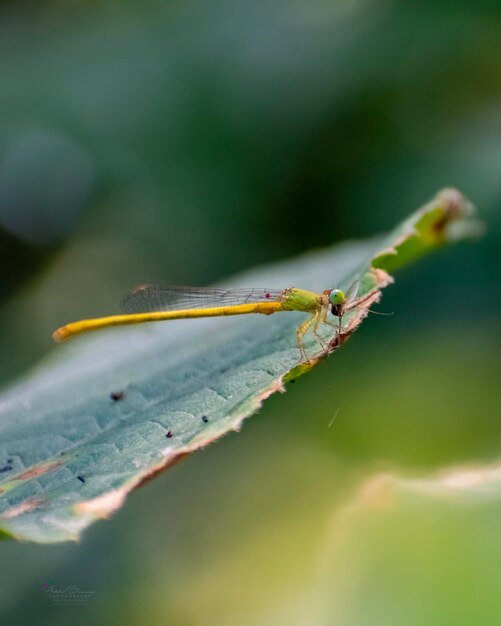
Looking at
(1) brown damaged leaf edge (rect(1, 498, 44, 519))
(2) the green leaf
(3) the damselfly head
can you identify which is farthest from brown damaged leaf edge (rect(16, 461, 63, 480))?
(3) the damselfly head

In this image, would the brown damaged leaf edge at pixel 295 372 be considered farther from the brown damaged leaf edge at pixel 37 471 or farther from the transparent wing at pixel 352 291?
the brown damaged leaf edge at pixel 37 471

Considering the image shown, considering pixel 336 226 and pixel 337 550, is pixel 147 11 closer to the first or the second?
pixel 336 226

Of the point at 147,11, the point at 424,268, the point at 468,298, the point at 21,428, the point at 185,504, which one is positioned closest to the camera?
the point at 21,428

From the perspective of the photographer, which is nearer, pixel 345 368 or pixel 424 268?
pixel 345 368

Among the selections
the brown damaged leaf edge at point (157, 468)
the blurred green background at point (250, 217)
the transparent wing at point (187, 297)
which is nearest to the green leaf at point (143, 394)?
the brown damaged leaf edge at point (157, 468)

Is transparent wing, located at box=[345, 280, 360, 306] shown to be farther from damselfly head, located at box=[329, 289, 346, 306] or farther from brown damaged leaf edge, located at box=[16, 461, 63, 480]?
brown damaged leaf edge, located at box=[16, 461, 63, 480]

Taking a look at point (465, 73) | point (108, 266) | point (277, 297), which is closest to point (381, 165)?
point (465, 73)
